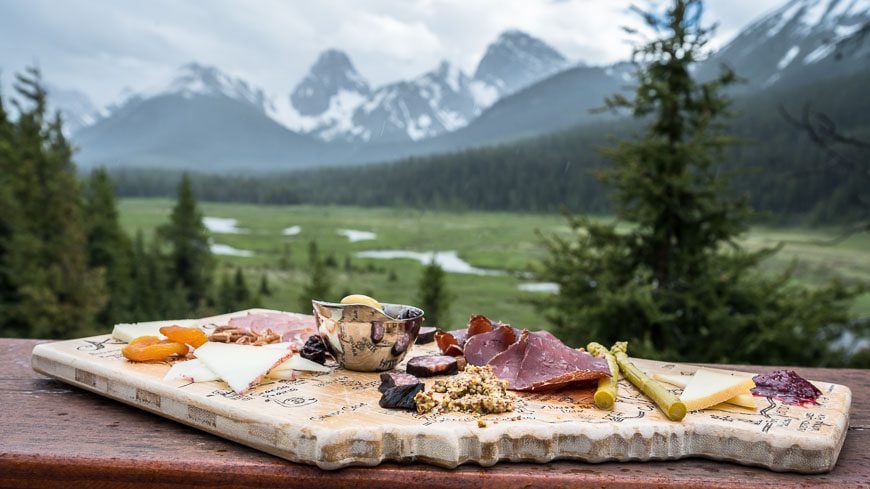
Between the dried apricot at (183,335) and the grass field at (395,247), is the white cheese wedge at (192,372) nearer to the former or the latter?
the dried apricot at (183,335)

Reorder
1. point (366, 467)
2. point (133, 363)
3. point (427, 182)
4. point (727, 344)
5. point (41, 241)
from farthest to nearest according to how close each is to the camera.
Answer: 1. point (427, 182)
2. point (41, 241)
3. point (727, 344)
4. point (133, 363)
5. point (366, 467)

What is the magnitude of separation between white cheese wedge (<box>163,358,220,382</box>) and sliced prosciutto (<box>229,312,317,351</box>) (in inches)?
16.4

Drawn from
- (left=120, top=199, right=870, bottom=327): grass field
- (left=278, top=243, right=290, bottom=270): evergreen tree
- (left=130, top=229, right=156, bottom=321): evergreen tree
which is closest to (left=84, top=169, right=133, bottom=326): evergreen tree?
(left=130, top=229, right=156, bottom=321): evergreen tree

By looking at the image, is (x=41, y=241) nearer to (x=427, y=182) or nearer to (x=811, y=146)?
(x=427, y=182)

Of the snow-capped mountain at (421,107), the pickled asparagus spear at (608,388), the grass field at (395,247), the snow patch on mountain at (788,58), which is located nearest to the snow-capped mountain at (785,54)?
the snow patch on mountain at (788,58)

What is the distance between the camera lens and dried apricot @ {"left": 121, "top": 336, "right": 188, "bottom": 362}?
1827 millimetres

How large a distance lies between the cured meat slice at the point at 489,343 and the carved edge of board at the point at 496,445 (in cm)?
60

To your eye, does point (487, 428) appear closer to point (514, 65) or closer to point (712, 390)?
point (712, 390)

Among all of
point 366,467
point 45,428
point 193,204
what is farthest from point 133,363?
point 193,204

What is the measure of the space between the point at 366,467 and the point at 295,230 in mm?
57290

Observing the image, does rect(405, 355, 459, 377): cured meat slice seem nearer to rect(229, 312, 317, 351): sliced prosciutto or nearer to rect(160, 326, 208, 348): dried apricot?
rect(229, 312, 317, 351): sliced prosciutto

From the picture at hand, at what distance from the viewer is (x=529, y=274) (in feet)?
25.0

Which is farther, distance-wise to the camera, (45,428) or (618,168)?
(618,168)

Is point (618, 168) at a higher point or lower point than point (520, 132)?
lower
